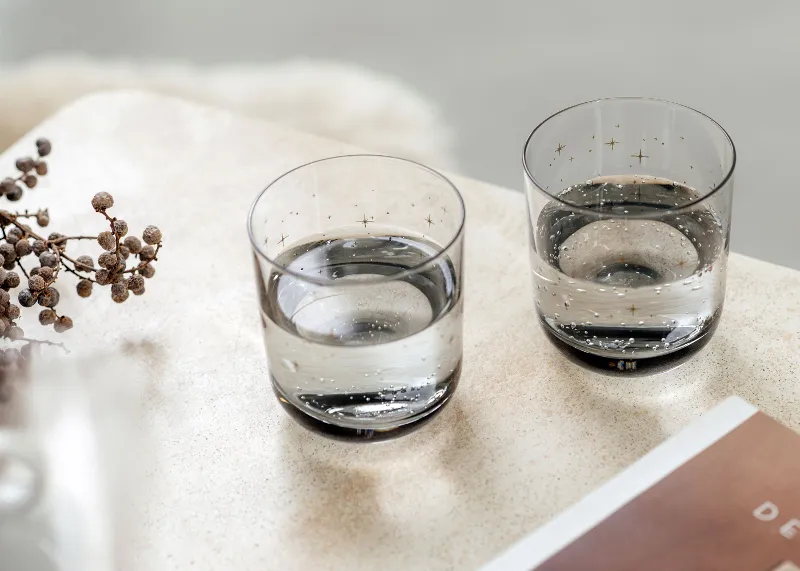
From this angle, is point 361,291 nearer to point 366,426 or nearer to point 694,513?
point 366,426

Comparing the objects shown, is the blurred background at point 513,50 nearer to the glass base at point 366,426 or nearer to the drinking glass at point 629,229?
the drinking glass at point 629,229

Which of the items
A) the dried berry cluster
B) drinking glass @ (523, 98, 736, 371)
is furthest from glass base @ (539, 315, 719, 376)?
the dried berry cluster

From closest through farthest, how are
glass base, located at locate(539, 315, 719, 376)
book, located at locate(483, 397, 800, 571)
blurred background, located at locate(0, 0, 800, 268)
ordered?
book, located at locate(483, 397, 800, 571), glass base, located at locate(539, 315, 719, 376), blurred background, located at locate(0, 0, 800, 268)

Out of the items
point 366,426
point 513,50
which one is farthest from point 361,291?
point 513,50

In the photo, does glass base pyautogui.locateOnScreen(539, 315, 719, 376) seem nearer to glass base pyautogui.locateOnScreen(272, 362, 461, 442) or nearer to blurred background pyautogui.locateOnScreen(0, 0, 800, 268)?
glass base pyautogui.locateOnScreen(272, 362, 461, 442)

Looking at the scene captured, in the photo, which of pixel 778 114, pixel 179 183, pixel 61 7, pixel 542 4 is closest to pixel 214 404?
pixel 179 183

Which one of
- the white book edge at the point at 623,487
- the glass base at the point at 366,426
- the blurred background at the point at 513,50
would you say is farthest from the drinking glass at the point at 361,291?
the blurred background at the point at 513,50

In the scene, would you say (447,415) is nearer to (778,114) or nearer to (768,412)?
(768,412)
